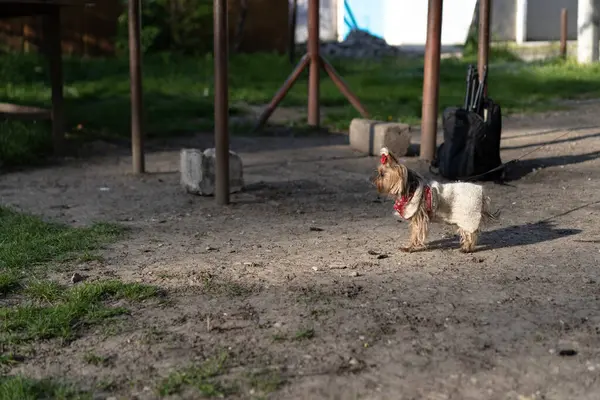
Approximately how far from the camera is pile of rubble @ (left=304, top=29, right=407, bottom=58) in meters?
24.0

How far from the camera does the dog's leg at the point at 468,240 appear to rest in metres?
5.27

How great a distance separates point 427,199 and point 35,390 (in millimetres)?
2567

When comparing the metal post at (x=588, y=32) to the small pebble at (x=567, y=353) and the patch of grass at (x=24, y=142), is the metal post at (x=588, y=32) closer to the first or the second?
the patch of grass at (x=24, y=142)

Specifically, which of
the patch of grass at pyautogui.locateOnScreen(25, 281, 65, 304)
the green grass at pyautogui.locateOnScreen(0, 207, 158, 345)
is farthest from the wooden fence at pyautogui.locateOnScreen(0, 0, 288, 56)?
the patch of grass at pyautogui.locateOnScreen(25, 281, 65, 304)

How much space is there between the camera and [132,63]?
8.32 metres

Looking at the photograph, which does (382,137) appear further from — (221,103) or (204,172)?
(221,103)

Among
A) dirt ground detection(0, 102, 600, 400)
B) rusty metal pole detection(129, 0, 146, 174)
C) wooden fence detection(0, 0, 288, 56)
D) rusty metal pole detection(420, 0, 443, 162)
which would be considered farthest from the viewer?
wooden fence detection(0, 0, 288, 56)

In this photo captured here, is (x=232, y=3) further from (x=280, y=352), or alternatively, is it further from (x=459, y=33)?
(x=280, y=352)

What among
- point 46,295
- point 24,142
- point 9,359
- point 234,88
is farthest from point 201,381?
point 234,88

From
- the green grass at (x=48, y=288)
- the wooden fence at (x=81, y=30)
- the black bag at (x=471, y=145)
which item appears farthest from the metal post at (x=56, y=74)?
the wooden fence at (x=81, y=30)

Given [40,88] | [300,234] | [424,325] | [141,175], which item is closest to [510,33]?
[40,88]

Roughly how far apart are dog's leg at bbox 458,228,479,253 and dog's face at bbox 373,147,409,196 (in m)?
0.44

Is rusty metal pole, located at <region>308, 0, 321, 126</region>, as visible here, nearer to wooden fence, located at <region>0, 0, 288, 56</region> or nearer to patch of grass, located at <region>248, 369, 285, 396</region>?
wooden fence, located at <region>0, 0, 288, 56</region>

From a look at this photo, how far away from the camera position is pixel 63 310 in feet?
14.0
